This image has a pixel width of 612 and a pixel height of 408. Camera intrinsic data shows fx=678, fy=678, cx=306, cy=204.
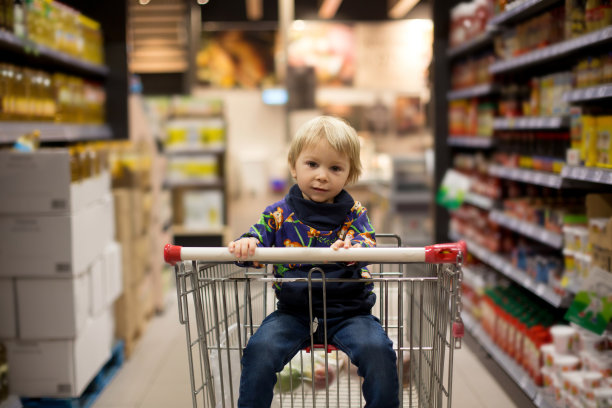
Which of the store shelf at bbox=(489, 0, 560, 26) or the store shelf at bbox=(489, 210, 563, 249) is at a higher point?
the store shelf at bbox=(489, 0, 560, 26)

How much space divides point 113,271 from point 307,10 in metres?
8.21

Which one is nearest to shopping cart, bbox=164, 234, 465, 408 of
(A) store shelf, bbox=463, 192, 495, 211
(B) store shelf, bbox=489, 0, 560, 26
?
(B) store shelf, bbox=489, 0, 560, 26

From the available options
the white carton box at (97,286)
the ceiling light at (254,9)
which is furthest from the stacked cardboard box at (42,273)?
the ceiling light at (254,9)

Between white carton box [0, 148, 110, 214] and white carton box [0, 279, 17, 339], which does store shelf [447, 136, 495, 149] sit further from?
white carton box [0, 279, 17, 339]

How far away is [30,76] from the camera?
3.70m

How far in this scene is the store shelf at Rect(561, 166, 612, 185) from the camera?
9.09 ft

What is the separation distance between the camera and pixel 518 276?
3.89m

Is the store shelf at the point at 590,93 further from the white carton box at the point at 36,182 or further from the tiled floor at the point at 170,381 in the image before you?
the white carton box at the point at 36,182

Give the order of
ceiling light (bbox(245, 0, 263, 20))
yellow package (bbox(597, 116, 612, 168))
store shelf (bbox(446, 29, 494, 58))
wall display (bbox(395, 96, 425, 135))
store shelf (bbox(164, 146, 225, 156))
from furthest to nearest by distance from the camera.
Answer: wall display (bbox(395, 96, 425, 135))
ceiling light (bbox(245, 0, 263, 20))
store shelf (bbox(164, 146, 225, 156))
store shelf (bbox(446, 29, 494, 58))
yellow package (bbox(597, 116, 612, 168))

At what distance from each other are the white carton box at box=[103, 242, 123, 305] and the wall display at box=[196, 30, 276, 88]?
32.0 ft

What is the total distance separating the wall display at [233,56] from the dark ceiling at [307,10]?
168 centimetres

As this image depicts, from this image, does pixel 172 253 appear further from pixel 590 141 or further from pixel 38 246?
pixel 590 141

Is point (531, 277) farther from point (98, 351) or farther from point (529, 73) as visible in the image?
point (98, 351)

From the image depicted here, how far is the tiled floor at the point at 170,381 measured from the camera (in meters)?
3.52
